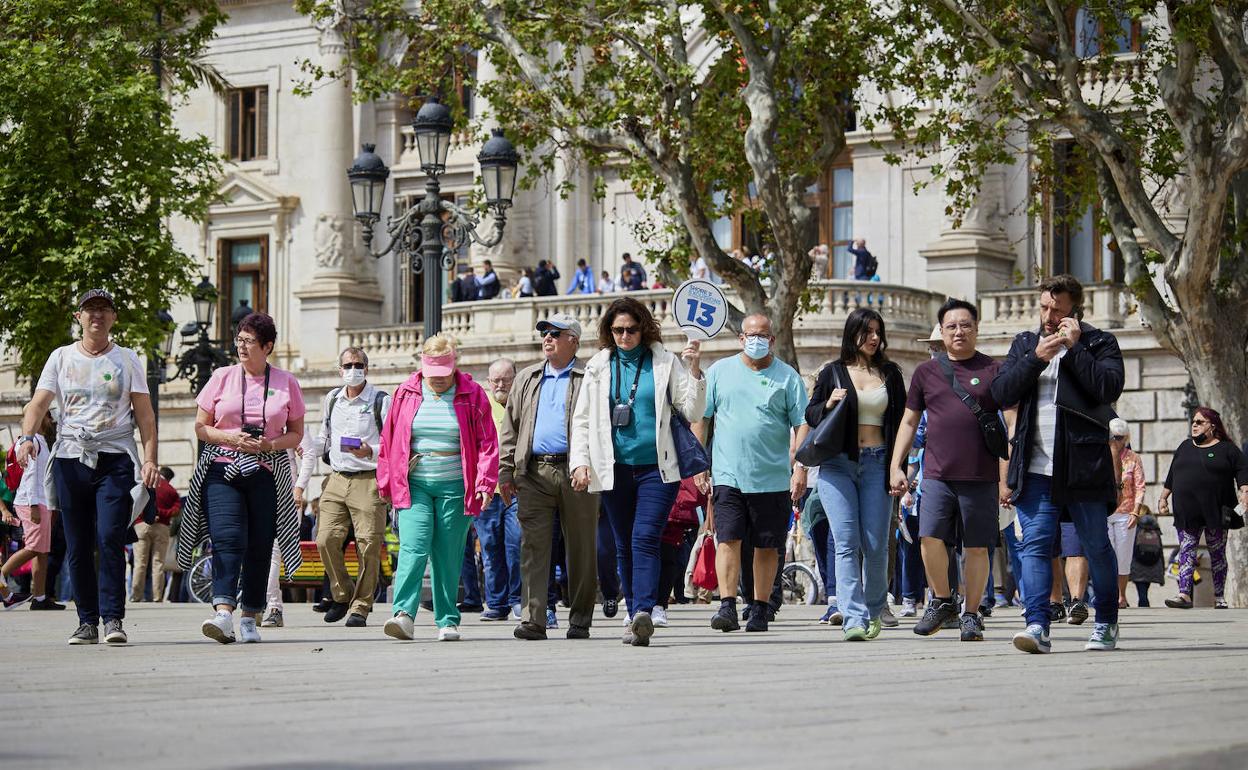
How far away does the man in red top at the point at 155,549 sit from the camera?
83.8 feet

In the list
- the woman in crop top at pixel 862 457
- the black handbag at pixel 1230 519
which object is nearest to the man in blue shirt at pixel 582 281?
the black handbag at pixel 1230 519

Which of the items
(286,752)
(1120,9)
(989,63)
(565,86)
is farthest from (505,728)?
(565,86)

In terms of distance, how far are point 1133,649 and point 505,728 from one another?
5899mm

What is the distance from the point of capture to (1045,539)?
1145 cm

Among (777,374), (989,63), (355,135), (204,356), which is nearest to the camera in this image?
(777,374)

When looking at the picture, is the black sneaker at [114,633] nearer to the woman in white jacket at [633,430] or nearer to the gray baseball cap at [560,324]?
the woman in white jacket at [633,430]

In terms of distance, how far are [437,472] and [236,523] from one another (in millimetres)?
1222

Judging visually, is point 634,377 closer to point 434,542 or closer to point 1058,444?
point 434,542

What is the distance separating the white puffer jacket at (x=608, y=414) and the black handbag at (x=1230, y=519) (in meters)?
9.66

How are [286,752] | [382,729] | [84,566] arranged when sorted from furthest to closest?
1. [84,566]
2. [382,729]
3. [286,752]

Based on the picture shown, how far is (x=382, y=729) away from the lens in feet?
22.8

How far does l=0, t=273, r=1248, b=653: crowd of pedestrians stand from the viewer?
1145cm

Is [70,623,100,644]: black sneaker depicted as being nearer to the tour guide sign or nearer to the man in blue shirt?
the tour guide sign

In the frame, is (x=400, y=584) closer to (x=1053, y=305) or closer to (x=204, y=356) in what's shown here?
(x=1053, y=305)
